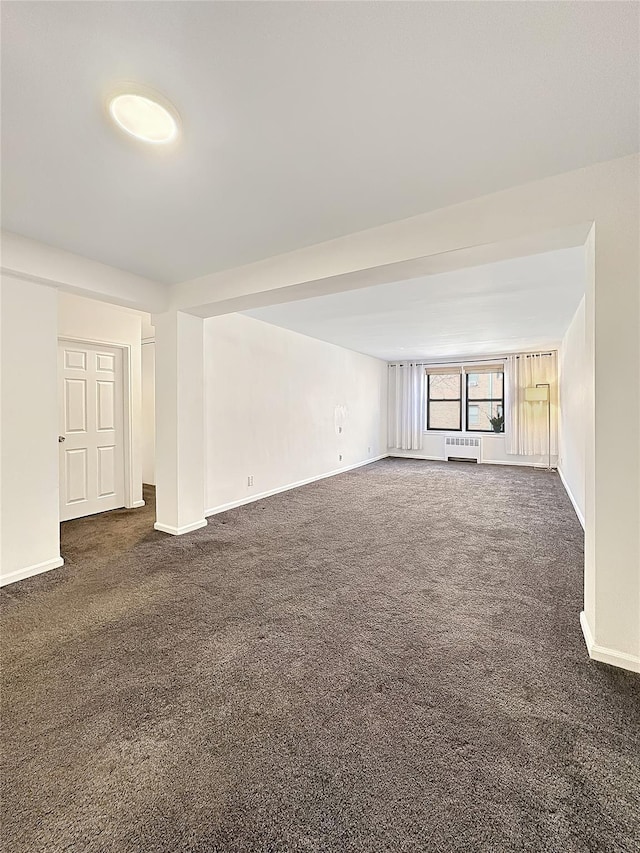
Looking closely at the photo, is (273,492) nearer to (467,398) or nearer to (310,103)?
(310,103)

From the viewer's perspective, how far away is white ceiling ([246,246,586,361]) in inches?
132

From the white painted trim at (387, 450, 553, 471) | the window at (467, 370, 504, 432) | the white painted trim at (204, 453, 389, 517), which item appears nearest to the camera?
Answer: the white painted trim at (204, 453, 389, 517)

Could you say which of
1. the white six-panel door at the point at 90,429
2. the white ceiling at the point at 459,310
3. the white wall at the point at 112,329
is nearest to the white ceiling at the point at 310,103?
the white ceiling at the point at 459,310

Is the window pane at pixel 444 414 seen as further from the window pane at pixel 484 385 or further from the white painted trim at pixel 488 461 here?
the white painted trim at pixel 488 461

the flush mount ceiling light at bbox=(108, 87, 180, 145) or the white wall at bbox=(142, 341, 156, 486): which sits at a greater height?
the flush mount ceiling light at bbox=(108, 87, 180, 145)

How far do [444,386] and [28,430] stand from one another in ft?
26.2

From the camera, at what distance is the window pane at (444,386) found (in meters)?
8.88

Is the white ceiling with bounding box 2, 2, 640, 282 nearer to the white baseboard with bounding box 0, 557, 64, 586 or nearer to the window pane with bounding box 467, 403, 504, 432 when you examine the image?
the white baseboard with bounding box 0, 557, 64, 586

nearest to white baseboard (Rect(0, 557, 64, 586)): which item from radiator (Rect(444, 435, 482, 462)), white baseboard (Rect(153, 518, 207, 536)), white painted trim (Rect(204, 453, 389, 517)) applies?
white baseboard (Rect(153, 518, 207, 536))

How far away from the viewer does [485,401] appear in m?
8.57

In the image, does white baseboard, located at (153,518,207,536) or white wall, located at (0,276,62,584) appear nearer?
white wall, located at (0,276,62,584)

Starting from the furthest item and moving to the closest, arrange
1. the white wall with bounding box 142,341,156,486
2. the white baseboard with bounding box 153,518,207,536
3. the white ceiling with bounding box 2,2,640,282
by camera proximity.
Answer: the white wall with bounding box 142,341,156,486
the white baseboard with bounding box 153,518,207,536
the white ceiling with bounding box 2,2,640,282

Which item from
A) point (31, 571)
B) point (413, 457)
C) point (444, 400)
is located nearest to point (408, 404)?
point (444, 400)

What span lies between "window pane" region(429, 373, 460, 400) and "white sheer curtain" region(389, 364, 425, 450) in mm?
264
